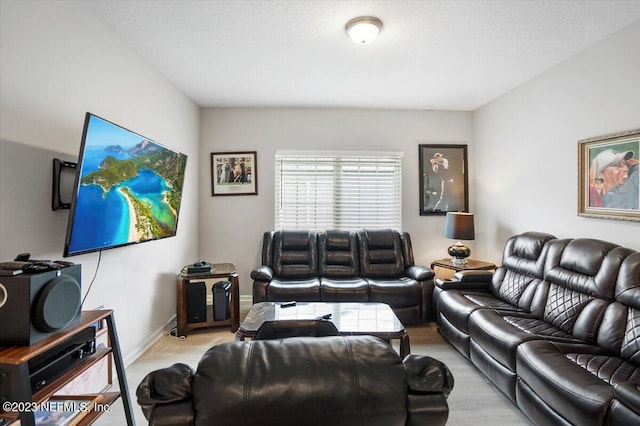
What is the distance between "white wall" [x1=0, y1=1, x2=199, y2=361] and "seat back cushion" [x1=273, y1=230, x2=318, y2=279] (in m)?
1.30

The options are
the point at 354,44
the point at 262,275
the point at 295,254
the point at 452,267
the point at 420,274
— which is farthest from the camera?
the point at 295,254

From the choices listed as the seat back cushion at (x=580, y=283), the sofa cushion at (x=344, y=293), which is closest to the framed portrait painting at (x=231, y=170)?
the sofa cushion at (x=344, y=293)

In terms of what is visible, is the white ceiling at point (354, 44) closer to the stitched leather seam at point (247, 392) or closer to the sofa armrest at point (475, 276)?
the sofa armrest at point (475, 276)

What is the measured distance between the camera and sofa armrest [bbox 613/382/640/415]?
4.20 ft

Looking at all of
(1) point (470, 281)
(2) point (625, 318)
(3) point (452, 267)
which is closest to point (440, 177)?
(3) point (452, 267)

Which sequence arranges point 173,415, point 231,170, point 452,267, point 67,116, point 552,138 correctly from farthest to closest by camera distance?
1. point 231,170
2. point 452,267
3. point 552,138
4. point 67,116
5. point 173,415

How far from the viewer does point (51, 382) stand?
→ 1.35m

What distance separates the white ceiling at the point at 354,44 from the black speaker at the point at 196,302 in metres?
2.25

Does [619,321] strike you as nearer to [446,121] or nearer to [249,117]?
[446,121]

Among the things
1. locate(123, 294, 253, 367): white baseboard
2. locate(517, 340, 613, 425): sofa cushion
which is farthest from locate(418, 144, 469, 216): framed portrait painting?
locate(123, 294, 253, 367): white baseboard

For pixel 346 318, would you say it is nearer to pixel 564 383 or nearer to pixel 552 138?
pixel 564 383

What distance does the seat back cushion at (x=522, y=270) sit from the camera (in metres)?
2.73

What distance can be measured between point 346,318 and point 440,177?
111 inches

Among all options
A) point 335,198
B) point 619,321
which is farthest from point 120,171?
point 619,321
